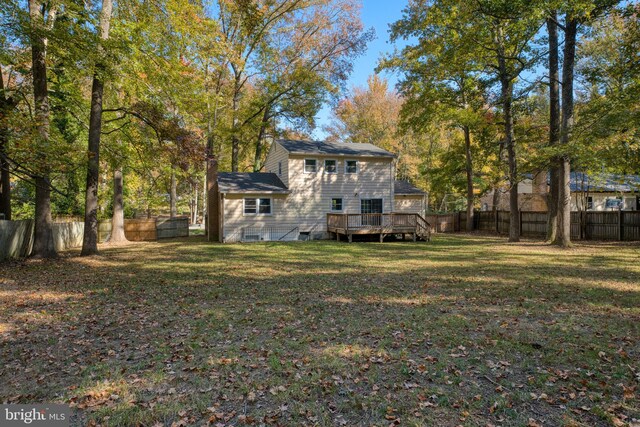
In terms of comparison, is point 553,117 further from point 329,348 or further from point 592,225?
point 329,348

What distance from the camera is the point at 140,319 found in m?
6.04

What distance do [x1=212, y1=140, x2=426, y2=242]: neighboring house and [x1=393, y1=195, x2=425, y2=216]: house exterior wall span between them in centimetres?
389

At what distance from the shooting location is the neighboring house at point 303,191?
21094 mm

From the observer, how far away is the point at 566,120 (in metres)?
15.3

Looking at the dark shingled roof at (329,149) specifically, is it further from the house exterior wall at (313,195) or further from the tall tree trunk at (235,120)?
the tall tree trunk at (235,120)

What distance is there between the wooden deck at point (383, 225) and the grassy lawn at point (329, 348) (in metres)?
10.9

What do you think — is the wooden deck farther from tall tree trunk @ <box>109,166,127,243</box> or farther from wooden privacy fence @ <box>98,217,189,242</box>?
tall tree trunk @ <box>109,166,127,243</box>

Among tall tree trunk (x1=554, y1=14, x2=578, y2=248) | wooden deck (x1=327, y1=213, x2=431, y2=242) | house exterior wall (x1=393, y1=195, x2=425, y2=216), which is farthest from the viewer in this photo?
house exterior wall (x1=393, y1=195, x2=425, y2=216)

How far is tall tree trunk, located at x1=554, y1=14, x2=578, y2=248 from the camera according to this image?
49.1ft

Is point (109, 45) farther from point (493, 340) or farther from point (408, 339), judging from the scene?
point (493, 340)

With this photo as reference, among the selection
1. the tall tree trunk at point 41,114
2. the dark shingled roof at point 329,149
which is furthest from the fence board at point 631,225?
the tall tree trunk at point 41,114

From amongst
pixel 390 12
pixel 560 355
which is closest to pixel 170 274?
pixel 560 355

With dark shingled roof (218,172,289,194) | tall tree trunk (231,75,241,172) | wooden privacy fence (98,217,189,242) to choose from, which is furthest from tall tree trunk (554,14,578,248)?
wooden privacy fence (98,217,189,242)

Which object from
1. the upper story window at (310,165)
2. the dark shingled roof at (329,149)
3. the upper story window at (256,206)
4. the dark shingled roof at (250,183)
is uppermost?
the dark shingled roof at (329,149)
